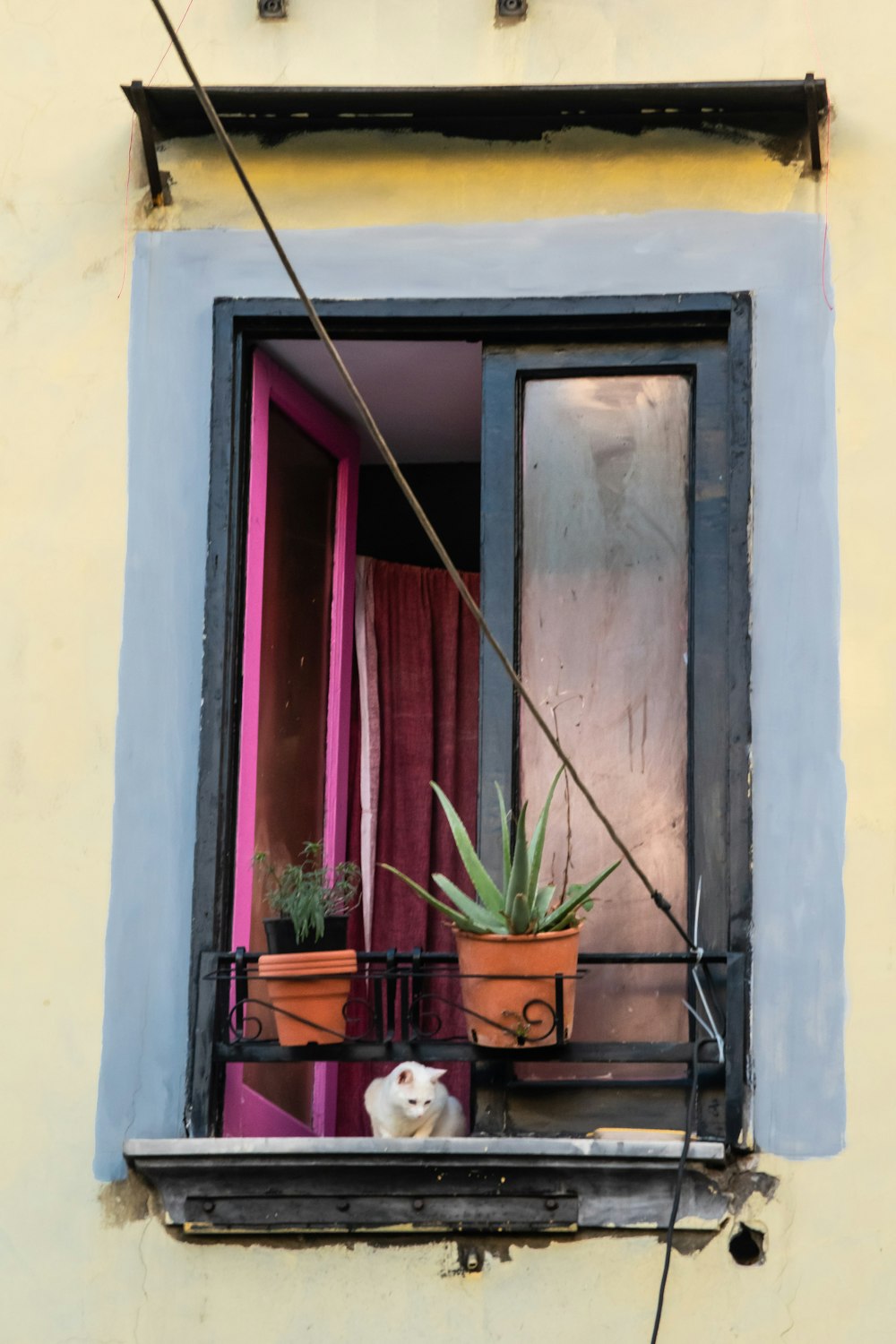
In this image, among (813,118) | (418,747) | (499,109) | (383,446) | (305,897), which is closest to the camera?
(383,446)

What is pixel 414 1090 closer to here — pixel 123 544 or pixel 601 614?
pixel 601 614

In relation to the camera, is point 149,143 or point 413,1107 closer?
point 413,1107

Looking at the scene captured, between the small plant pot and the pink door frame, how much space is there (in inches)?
9.7

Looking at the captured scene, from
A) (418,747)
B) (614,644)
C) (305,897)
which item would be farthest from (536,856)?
(418,747)

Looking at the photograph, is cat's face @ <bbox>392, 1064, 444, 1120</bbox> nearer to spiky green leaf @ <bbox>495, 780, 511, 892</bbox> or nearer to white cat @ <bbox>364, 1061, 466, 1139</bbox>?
white cat @ <bbox>364, 1061, 466, 1139</bbox>

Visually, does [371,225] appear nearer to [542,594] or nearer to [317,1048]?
[542,594]

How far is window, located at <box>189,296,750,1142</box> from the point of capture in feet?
14.3

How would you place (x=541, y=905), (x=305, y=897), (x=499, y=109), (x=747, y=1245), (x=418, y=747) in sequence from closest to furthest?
1. (x=747, y=1245)
2. (x=541, y=905)
3. (x=305, y=897)
4. (x=499, y=109)
5. (x=418, y=747)

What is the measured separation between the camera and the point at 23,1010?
4379 millimetres

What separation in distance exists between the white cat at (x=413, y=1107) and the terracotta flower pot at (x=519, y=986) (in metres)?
0.16

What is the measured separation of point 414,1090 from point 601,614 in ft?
4.02

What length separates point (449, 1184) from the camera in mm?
4102

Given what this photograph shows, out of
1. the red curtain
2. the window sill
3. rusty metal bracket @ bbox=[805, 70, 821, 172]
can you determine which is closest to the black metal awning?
rusty metal bracket @ bbox=[805, 70, 821, 172]

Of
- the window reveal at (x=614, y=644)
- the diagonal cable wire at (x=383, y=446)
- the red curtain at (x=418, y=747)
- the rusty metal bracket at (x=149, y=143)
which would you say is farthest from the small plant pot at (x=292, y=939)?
the rusty metal bracket at (x=149, y=143)
